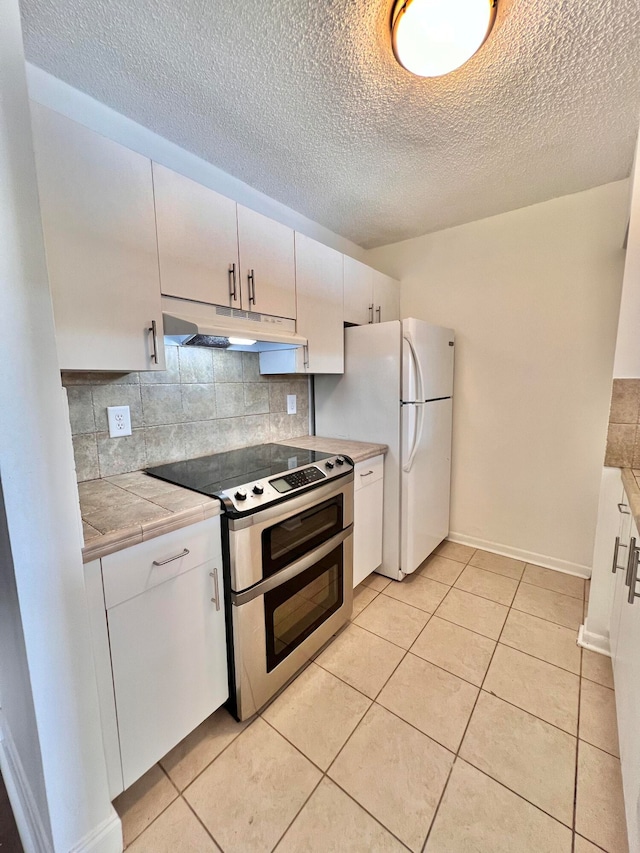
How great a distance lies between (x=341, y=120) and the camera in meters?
1.53

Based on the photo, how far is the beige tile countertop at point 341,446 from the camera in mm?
2029

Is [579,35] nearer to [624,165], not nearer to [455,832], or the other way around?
[624,165]

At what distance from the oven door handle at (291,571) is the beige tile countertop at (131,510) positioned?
0.35 meters

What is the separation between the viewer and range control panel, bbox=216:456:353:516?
129cm

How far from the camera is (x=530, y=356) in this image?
2.39m

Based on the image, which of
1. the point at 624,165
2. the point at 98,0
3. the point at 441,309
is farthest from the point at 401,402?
the point at 98,0

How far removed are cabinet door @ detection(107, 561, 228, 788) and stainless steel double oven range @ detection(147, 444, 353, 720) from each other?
0.09 m

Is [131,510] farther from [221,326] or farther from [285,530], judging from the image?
[221,326]

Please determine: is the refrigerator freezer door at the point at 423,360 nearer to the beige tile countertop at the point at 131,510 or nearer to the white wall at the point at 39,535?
the beige tile countertop at the point at 131,510

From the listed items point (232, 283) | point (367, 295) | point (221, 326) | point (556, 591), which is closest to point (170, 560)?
point (221, 326)

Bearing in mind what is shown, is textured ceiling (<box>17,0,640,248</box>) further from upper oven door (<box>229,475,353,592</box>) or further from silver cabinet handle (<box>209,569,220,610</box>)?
silver cabinet handle (<box>209,569,220,610</box>)

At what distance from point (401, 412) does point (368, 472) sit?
0.43 meters

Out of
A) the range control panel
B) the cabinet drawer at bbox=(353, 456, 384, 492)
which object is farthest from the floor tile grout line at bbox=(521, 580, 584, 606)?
the range control panel

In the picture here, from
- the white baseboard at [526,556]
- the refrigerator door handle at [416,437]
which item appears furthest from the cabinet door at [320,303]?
the white baseboard at [526,556]
